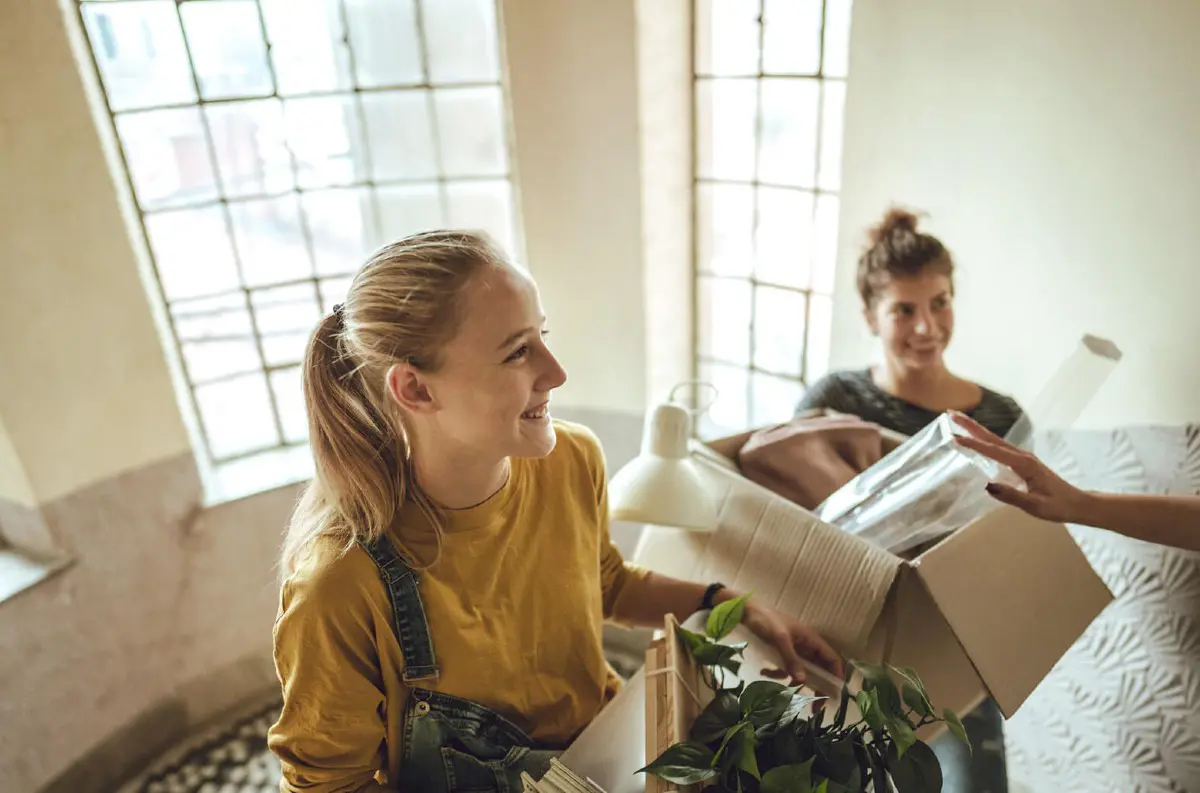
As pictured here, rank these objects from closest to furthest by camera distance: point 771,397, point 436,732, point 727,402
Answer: point 436,732, point 771,397, point 727,402

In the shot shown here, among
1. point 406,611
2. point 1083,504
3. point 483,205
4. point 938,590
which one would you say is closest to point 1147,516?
point 1083,504

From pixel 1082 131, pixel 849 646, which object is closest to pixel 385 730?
pixel 849 646

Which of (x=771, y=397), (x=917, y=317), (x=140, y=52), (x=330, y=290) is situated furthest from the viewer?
(x=771, y=397)

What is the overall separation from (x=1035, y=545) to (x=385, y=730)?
3.42 ft

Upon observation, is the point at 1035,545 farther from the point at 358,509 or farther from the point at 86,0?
the point at 86,0

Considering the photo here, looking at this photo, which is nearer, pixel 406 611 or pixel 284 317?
pixel 406 611

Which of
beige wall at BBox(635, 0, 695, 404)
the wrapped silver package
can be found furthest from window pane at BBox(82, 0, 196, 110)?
the wrapped silver package

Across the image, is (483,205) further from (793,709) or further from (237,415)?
(793,709)

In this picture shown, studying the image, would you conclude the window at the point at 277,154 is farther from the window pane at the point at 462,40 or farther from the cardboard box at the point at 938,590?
the cardboard box at the point at 938,590

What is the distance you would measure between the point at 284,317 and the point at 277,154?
Answer: 0.51 metres

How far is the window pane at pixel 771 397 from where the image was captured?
2.92 m

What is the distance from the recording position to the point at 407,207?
278 cm

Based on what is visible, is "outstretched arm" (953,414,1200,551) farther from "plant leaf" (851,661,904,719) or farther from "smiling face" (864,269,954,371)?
"smiling face" (864,269,954,371)

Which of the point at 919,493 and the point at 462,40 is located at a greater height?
the point at 462,40
